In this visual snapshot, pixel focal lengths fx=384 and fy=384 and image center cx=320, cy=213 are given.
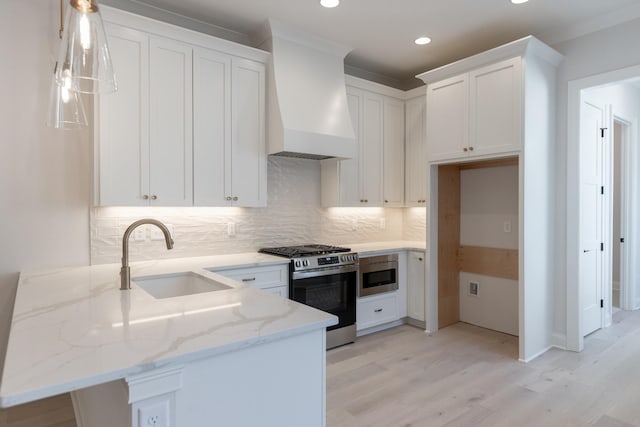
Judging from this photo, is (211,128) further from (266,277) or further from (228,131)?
(266,277)

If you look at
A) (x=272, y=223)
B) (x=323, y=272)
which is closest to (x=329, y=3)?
(x=272, y=223)

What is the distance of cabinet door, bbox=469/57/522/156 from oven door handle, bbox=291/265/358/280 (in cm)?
159

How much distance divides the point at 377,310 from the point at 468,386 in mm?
1280

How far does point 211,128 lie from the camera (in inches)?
124

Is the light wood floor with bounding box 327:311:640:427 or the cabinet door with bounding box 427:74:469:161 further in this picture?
the cabinet door with bounding box 427:74:469:161

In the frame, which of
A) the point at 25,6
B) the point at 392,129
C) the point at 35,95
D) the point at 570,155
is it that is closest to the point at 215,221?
the point at 35,95

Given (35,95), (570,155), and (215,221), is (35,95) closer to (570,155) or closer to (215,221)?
(215,221)

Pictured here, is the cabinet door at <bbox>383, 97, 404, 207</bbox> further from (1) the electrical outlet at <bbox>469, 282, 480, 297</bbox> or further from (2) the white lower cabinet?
(2) the white lower cabinet

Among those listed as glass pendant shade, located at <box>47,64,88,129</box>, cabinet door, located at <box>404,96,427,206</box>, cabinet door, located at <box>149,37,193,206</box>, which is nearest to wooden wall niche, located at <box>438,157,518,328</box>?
cabinet door, located at <box>404,96,427,206</box>

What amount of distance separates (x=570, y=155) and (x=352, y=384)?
2.84 m

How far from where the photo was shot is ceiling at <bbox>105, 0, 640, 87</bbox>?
309cm

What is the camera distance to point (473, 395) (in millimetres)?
2734

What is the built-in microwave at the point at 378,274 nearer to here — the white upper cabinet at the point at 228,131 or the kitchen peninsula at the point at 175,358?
the white upper cabinet at the point at 228,131

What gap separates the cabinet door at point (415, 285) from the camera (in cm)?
417
